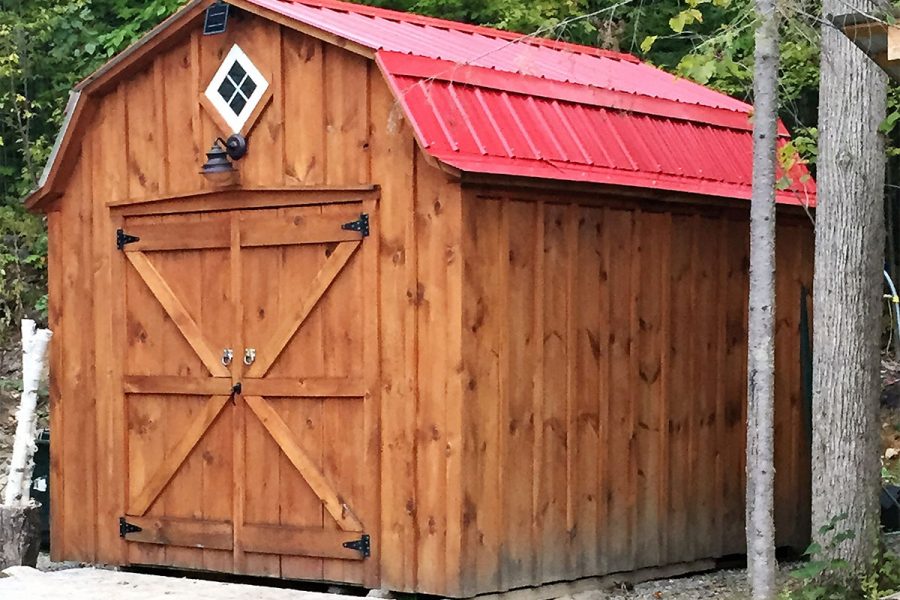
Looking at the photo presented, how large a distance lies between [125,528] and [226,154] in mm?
2521

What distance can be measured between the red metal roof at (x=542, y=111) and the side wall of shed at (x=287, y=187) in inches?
8.7

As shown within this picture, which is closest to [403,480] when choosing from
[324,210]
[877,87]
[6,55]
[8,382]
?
[324,210]

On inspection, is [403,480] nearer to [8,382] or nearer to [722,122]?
[722,122]

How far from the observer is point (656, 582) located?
8.56 metres

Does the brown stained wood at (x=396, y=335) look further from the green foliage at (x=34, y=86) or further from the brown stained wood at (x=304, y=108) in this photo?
the green foliage at (x=34, y=86)

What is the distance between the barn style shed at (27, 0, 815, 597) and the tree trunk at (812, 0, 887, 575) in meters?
1.08

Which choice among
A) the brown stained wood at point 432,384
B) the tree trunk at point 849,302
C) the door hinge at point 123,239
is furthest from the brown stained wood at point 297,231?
the tree trunk at point 849,302

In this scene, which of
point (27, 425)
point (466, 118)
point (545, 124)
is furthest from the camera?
point (27, 425)

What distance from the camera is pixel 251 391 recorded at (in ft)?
26.8

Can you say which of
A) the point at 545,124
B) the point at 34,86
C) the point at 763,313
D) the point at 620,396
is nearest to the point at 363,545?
the point at 620,396

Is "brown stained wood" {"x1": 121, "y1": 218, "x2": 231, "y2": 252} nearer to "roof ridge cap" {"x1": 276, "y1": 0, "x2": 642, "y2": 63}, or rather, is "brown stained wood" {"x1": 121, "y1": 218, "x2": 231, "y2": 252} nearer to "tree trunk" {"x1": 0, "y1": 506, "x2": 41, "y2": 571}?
"roof ridge cap" {"x1": 276, "y1": 0, "x2": 642, "y2": 63}

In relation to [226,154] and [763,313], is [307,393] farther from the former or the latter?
[763,313]

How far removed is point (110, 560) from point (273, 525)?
1475 mm

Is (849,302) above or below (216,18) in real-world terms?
below
